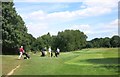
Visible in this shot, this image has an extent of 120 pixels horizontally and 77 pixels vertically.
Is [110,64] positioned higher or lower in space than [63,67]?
lower

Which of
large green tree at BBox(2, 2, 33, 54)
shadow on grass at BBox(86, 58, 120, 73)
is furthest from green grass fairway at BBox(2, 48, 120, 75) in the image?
large green tree at BBox(2, 2, 33, 54)

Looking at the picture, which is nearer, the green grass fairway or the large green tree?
the green grass fairway

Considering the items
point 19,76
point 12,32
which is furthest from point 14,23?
point 19,76

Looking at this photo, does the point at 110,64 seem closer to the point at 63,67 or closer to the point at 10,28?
the point at 63,67

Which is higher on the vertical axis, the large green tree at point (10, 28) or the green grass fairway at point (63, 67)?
the large green tree at point (10, 28)

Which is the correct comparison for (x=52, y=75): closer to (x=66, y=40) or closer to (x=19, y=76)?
(x=19, y=76)

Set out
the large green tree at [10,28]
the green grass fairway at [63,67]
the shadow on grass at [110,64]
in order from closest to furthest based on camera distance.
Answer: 1. the green grass fairway at [63,67]
2. the shadow on grass at [110,64]
3. the large green tree at [10,28]

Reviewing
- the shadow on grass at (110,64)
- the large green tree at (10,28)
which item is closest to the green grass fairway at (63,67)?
the shadow on grass at (110,64)

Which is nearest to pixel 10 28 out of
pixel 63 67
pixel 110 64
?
pixel 110 64

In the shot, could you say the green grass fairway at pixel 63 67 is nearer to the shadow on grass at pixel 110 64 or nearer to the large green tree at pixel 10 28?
the shadow on grass at pixel 110 64

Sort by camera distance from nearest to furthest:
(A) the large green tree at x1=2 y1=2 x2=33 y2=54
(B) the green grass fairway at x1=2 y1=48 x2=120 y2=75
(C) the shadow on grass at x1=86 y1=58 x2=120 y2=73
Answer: (B) the green grass fairway at x1=2 y1=48 x2=120 y2=75, (C) the shadow on grass at x1=86 y1=58 x2=120 y2=73, (A) the large green tree at x1=2 y1=2 x2=33 y2=54

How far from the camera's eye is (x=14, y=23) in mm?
81875

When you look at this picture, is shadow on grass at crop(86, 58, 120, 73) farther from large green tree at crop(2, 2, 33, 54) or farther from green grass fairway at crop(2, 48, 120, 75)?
large green tree at crop(2, 2, 33, 54)

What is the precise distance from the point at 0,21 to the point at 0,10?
287 cm
